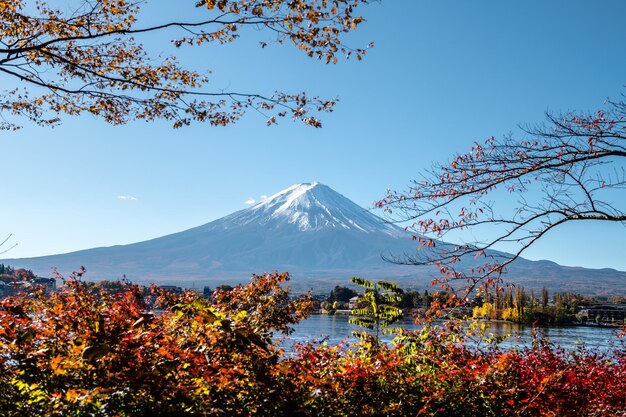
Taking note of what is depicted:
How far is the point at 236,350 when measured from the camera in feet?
12.2

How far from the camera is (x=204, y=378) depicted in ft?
11.2

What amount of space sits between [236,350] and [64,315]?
1355 millimetres

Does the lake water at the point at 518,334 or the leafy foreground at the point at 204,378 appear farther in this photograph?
the lake water at the point at 518,334

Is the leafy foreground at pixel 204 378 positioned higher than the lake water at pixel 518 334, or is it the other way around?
the leafy foreground at pixel 204 378

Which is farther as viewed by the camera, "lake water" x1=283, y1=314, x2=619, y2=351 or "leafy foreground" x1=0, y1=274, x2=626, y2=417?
"lake water" x1=283, y1=314, x2=619, y2=351

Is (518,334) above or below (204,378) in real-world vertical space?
below

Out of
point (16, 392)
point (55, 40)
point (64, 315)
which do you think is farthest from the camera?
point (55, 40)

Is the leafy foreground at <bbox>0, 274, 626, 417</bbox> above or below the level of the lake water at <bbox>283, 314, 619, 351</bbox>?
above

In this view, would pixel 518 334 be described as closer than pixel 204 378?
No

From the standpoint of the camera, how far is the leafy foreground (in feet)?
11.0

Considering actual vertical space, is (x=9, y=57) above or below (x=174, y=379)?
above

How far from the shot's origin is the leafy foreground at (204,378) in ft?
11.0

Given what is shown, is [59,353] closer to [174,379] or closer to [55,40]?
[174,379]

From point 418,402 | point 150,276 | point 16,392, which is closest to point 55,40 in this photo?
point 16,392
